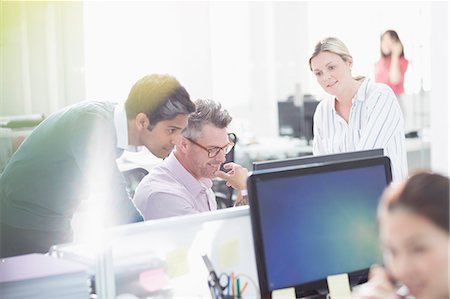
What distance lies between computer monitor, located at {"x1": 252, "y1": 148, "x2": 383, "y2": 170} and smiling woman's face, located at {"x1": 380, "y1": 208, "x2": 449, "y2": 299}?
757mm

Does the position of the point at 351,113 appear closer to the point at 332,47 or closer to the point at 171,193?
the point at 332,47

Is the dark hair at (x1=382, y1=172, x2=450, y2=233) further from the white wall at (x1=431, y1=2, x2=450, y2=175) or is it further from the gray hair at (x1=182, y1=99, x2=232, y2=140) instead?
the white wall at (x1=431, y1=2, x2=450, y2=175)

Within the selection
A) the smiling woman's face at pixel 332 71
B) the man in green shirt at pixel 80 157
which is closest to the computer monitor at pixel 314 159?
the man in green shirt at pixel 80 157

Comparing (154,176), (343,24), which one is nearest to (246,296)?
(154,176)

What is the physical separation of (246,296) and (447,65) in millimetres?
3282

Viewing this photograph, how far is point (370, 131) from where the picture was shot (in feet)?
9.81

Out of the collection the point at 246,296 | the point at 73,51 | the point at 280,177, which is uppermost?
the point at 73,51

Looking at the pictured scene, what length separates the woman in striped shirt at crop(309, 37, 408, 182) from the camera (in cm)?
300

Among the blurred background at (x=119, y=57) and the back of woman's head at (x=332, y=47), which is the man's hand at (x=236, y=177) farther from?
the blurred background at (x=119, y=57)

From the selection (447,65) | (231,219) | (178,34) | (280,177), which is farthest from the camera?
(178,34)

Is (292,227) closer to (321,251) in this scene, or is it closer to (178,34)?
(321,251)

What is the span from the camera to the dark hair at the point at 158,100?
244 centimetres

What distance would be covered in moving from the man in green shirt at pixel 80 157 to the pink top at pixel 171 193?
70mm

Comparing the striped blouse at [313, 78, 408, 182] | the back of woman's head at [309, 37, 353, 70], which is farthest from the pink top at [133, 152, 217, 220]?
the back of woman's head at [309, 37, 353, 70]
